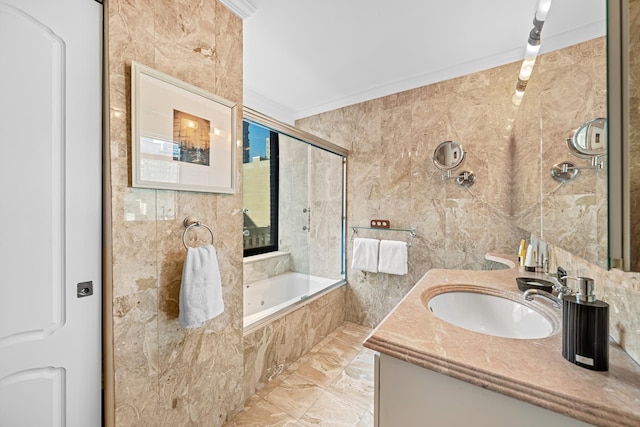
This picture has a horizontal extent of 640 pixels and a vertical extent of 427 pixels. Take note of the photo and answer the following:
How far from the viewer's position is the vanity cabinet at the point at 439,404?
0.59 meters

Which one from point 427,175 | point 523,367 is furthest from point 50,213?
point 427,175

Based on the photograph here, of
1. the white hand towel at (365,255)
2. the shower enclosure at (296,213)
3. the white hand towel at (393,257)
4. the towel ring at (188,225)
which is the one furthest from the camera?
the shower enclosure at (296,213)

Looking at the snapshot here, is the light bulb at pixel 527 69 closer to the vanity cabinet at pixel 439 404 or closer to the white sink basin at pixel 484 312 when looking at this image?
the white sink basin at pixel 484 312

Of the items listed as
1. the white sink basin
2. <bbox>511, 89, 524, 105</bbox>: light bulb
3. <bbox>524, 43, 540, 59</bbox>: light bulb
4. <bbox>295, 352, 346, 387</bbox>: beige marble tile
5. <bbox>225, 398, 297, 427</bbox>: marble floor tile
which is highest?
<bbox>524, 43, 540, 59</bbox>: light bulb

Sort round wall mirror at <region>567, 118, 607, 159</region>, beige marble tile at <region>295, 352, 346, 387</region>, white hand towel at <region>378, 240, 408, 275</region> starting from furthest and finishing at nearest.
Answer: white hand towel at <region>378, 240, 408, 275</region>, beige marble tile at <region>295, 352, 346, 387</region>, round wall mirror at <region>567, 118, 607, 159</region>

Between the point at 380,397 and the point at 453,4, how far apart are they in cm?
208

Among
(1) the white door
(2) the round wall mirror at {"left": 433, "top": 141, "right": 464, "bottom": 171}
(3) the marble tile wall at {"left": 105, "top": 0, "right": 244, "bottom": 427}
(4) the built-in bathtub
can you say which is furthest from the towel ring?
(2) the round wall mirror at {"left": 433, "top": 141, "right": 464, "bottom": 171}

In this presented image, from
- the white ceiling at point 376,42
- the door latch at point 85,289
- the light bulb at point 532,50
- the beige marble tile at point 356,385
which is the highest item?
the white ceiling at point 376,42

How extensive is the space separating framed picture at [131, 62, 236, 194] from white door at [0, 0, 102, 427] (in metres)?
0.15

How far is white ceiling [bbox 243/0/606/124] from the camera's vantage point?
5.00 feet

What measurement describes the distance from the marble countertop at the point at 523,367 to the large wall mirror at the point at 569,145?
28 centimetres

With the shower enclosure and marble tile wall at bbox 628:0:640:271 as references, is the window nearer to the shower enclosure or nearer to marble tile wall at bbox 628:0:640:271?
the shower enclosure

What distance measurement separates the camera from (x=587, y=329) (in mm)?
620

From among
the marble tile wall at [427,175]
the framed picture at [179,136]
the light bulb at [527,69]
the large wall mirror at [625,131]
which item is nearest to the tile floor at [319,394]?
the marble tile wall at [427,175]
